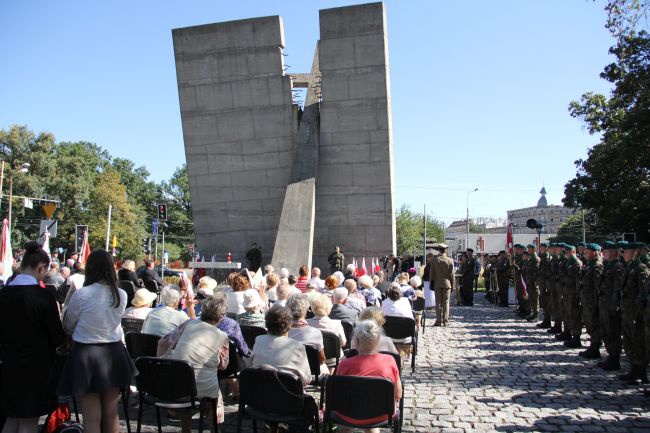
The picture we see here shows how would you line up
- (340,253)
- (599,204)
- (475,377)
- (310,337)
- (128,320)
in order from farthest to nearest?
(599,204) → (340,253) → (475,377) → (128,320) → (310,337)

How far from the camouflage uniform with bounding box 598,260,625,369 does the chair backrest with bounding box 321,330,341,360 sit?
4.33 meters

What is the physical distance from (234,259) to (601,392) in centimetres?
1571

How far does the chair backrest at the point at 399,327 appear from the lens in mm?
7672

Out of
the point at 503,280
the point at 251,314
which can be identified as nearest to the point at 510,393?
the point at 251,314

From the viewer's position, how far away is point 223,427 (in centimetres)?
532

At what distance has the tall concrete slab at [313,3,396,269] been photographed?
1928 cm

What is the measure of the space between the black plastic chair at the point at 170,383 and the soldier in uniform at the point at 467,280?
1424cm

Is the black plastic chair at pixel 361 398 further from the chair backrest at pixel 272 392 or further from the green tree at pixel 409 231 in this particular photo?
the green tree at pixel 409 231

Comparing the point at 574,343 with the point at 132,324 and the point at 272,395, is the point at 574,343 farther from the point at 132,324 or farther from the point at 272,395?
the point at 132,324

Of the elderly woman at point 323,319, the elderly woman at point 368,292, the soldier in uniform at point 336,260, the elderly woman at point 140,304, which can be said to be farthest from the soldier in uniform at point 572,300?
the soldier in uniform at point 336,260

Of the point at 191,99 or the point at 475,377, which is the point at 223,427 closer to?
the point at 475,377

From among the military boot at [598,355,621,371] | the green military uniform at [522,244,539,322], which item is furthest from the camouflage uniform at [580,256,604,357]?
the green military uniform at [522,244,539,322]

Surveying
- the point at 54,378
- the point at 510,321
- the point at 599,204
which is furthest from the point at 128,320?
the point at 599,204

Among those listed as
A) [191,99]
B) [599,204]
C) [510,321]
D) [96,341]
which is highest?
[191,99]
